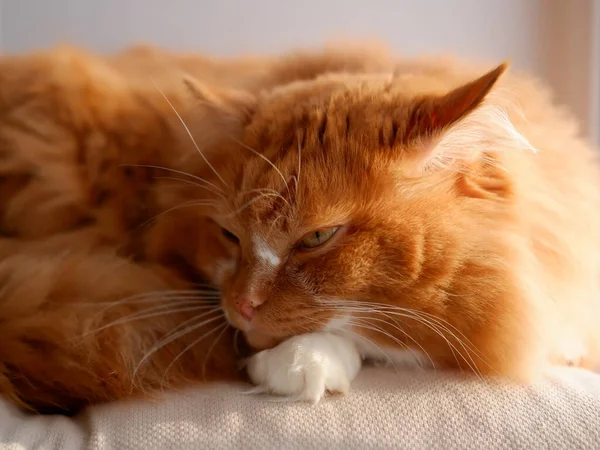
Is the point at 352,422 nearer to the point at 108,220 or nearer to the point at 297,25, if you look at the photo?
the point at 108,220

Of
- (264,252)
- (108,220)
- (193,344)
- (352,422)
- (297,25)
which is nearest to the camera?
(352,422)

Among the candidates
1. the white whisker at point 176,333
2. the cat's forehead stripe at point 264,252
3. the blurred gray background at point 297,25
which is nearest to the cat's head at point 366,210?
the cat's forehead stripe at point 264,252

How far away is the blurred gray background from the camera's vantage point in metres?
2.04

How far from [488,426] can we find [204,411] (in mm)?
451

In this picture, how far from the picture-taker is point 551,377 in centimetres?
109

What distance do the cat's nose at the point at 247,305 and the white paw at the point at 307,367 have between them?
0.08 m

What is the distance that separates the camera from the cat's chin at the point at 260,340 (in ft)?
3.61

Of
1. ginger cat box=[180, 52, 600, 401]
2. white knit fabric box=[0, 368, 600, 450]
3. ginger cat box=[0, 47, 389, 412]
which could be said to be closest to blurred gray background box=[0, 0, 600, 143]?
ginger cat box=[0, 47, 389, 412]

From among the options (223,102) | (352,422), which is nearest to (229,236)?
(223,102)

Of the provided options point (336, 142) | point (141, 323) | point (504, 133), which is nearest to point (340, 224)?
point (336, 142)

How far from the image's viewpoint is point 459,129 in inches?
38.8

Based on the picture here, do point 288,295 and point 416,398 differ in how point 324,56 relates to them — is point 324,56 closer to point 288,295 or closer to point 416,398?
point 288,295

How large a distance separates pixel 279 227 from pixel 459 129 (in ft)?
1.11

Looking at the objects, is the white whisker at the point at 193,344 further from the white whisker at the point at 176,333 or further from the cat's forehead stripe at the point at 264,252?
the cat's forehead stripe at the point at 264,252
